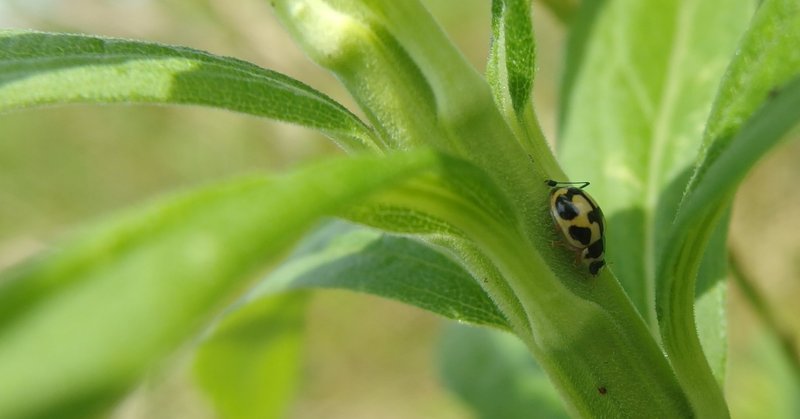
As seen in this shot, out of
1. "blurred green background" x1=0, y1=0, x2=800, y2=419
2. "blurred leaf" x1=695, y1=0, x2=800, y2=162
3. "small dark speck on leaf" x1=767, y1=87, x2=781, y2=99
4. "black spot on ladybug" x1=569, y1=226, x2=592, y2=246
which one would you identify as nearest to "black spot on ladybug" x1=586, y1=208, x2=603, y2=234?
"black spot on ladybug" x1=569, y1=226, x2=592, y2=246

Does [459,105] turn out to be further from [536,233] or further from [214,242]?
[214,242]

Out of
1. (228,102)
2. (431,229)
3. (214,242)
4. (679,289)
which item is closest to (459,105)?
(431,229)

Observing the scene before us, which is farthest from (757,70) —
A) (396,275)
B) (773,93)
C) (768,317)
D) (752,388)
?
(752,388)

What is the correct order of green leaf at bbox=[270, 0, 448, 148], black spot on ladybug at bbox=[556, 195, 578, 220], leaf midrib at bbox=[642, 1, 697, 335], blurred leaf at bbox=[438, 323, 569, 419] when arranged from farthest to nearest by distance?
blurred leaf at bbox=[438, 323, 569, 419], leaf midrib at bbox=[642, 1, 697, 335], black spot on ladybug at bbox=[556, 195, 578, 220], green leaf at bbox=[270, 0, 448, 148]

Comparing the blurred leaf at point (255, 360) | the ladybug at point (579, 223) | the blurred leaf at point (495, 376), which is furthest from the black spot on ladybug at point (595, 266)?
the blurred leaf at point (255, 360)

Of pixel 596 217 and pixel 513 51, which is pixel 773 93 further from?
pixel 596 217

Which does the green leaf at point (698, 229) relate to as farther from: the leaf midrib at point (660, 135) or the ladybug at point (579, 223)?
the leaf midrib at point (660, 135)

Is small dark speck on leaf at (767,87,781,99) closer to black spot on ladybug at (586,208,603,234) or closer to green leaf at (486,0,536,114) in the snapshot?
green leaf at (486,0,536,114)
